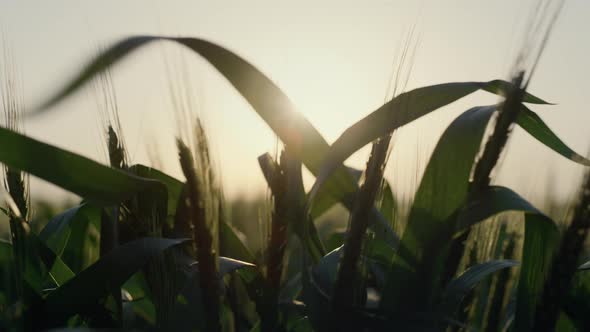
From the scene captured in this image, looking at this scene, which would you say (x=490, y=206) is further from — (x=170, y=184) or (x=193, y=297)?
(x=170, y=184)

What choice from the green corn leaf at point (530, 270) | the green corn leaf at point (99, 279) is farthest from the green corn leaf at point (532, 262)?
the green corn leaf at point (99, 279)

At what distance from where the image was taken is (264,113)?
3.42ft

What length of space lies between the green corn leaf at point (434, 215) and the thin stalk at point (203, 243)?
10.5 inches

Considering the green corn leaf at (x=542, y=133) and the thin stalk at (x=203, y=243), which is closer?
the thin stalk at (x=203, y=243)

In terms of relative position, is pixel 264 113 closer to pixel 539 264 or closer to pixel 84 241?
pixel 539 264

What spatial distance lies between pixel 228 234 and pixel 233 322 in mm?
238

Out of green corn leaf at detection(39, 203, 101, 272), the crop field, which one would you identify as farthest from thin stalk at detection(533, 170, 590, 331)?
green corn leaf at detection(39, 203, 101, 272)

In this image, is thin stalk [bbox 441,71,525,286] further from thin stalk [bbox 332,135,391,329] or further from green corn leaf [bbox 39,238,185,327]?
green corn leaf [bbox 39,238,185,327]

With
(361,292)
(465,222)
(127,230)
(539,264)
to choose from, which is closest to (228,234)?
(127,230)

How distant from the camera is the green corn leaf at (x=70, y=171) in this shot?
3.28 feet

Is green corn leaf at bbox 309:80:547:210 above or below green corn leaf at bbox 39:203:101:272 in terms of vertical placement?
above

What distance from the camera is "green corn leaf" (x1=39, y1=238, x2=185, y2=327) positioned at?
3.22 feet

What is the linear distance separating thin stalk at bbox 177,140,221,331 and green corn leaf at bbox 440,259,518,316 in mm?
366

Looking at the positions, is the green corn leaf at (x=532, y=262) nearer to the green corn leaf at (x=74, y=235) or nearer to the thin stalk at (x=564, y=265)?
the thin stalk at (x=564, y=265)
